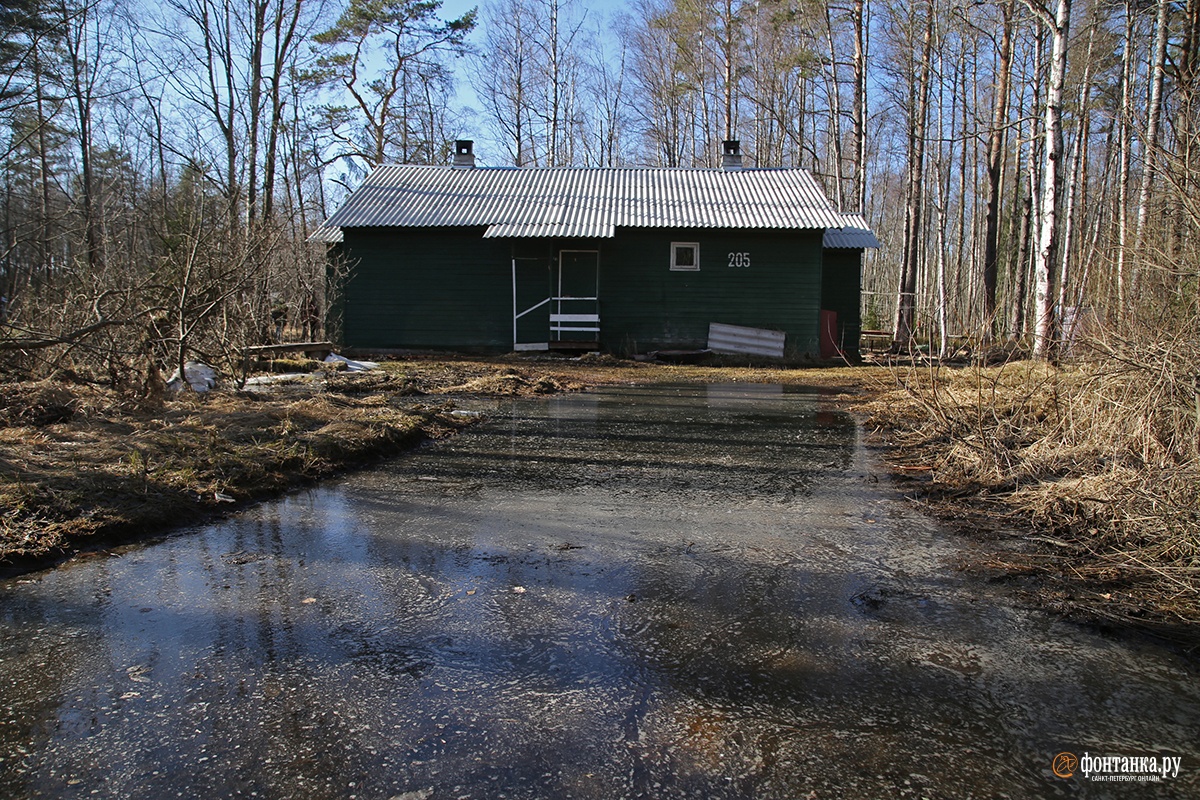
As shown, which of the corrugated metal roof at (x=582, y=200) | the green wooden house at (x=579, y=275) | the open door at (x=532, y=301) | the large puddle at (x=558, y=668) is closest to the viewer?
the large puddle at (x=558, y=668)

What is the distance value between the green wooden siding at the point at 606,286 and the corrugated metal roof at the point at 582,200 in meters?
0.46

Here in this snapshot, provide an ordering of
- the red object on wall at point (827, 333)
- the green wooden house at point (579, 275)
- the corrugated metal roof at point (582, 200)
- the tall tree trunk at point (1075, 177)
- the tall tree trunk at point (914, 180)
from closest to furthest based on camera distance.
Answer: the tall tree trunk at point (1075, 177)
the corrugated metal roof at point (582, 200)
the green wooden house at point (579, 275)
the red object on wall at point (827, 333)
the tall tree trunk at point (914, 180)

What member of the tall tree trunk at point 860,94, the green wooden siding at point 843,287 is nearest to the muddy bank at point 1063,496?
the green wooden siding at point 843,287

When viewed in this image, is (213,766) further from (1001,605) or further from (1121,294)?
(1121,294)

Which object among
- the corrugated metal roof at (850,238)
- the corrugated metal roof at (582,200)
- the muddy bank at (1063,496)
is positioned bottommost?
the muddy bank at (1063,496)

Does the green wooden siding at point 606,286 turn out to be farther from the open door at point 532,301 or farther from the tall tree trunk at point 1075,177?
the tall tree trunk at point 1075,177

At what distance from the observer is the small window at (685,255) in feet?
64.0

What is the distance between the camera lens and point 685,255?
19.6m

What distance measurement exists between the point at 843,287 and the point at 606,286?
6987 millimetres

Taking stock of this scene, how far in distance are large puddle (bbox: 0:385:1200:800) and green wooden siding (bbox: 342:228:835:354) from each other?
48.1 ft

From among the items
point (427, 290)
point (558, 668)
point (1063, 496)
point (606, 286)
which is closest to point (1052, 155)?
point (1063, 496)

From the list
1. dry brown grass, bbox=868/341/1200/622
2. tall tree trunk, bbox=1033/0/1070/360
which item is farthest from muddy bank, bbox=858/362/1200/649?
tall tree trunk, bbox=1033/0/1070/360

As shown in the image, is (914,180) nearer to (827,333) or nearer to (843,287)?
(843,287)

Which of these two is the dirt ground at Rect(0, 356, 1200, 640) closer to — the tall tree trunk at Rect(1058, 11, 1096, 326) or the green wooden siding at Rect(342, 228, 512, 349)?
the tall tree trunk at Rect(1058, 11, 1096, 326)
